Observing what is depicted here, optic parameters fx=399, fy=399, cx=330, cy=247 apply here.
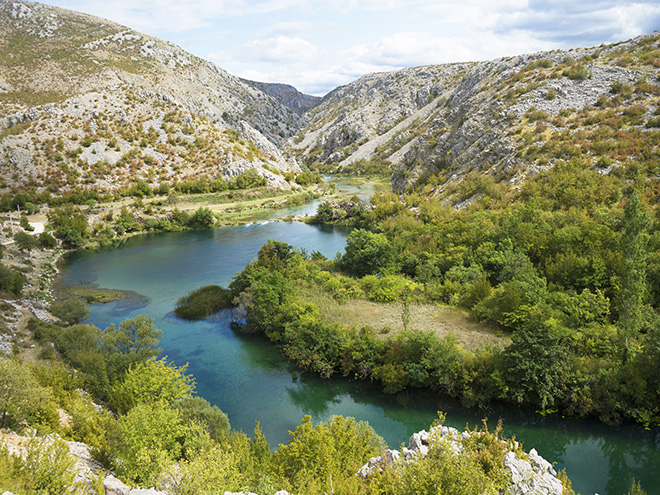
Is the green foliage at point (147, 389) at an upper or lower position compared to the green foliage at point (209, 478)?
lower

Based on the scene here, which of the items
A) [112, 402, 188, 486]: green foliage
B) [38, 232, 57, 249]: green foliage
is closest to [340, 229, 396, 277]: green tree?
[112, 402, 188, 486]: green foliage

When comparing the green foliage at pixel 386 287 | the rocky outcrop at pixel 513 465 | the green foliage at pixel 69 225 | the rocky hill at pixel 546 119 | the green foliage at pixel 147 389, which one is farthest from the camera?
the green foliage at pixel 69 225

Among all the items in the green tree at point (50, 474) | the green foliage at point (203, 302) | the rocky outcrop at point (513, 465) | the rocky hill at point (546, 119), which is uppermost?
the rocky hill at point (546, 119)

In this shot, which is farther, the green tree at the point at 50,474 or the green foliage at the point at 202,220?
the green foliage at the point at 202,220

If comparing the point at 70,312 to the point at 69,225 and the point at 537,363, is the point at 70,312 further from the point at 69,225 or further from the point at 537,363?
the point at 537,363

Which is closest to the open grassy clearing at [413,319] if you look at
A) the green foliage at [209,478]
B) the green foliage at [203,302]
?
the green foliage at [203,302]

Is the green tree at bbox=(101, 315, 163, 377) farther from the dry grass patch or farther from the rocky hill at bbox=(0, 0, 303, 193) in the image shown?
the rocky hill at bbox=(0, 0, 303, 193)

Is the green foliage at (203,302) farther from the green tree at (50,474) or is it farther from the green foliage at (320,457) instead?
the green tree at (50,474)

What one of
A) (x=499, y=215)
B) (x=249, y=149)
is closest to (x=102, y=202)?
(x=249, y=149)
